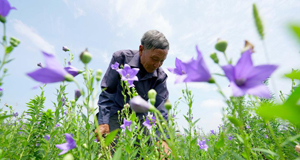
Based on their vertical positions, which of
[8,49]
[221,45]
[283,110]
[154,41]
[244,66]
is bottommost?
[283,110]

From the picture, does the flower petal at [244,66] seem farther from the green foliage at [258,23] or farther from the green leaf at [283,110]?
the green leaf at [283,110]

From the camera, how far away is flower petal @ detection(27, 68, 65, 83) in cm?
66

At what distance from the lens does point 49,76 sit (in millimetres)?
728

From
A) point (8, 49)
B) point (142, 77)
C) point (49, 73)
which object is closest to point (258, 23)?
point (49, 73)

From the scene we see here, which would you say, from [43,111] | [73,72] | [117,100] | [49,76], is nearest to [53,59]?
[49,76]

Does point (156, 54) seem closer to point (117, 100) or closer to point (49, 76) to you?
point (117, 100)

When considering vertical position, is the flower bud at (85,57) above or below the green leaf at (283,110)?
above

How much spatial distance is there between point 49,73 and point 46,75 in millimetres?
13

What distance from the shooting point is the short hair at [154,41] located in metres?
3.20

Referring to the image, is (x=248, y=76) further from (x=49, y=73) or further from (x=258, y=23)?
(x=49, y=73)

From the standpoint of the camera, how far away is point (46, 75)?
71 centimetres

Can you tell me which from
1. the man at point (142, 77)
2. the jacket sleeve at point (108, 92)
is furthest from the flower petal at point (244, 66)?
the jacket sleeve at point (108, 92)

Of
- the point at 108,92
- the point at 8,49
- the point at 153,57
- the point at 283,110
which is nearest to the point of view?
the point at 283,110

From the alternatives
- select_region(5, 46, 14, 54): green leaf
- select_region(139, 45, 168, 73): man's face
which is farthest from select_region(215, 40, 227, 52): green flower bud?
select_region(139, 45, 168, 73): man's face
